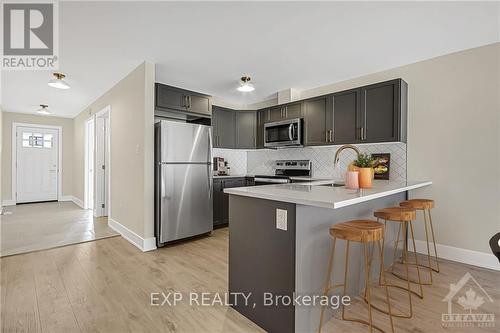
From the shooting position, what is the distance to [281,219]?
1632 mm

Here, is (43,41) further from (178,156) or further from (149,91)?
(178,156)

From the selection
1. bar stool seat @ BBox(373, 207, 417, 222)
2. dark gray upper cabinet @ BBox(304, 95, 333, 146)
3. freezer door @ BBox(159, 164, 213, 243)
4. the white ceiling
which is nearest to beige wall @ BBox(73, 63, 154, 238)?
freezer door @ BBox(159, 164, 213, 243)

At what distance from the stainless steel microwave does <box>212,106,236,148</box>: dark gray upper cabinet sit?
2.50ft

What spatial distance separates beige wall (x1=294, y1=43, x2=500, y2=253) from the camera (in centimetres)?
272

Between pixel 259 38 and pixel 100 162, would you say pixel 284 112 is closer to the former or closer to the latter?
pixel 259 38

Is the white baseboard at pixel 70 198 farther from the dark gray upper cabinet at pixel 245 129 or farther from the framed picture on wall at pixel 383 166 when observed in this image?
the framed picture on wall at pixel 383 166

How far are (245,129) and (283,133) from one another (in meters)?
1.00

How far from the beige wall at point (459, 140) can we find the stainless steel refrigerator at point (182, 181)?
2.90 meters

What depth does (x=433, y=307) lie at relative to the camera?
2021 mm

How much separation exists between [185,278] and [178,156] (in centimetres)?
167

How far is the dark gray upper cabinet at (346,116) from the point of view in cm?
347

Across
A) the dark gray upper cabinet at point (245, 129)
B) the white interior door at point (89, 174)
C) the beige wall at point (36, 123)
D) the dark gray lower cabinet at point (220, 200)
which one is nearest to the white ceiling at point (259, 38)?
the dark gray upper cabinet at point (245, 129)

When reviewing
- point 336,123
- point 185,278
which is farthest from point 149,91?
point 336,123

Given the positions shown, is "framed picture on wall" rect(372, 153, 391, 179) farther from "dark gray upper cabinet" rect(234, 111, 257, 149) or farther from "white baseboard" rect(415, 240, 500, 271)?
"dark gray upper cabinet" rect(234, 111, 257, 149)
